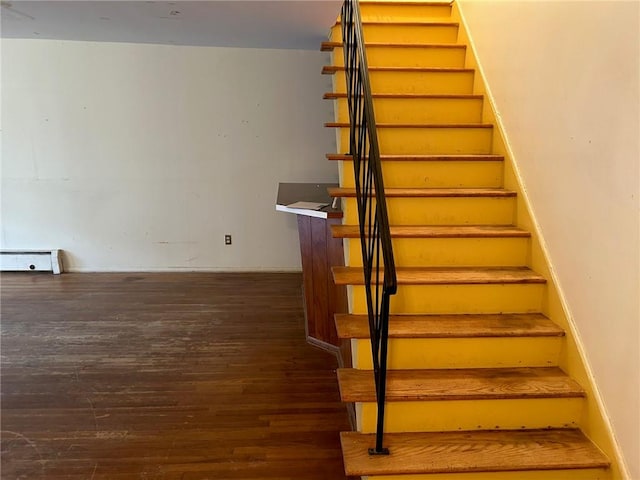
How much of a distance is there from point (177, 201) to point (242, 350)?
7.44ft

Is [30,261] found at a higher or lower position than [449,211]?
lower

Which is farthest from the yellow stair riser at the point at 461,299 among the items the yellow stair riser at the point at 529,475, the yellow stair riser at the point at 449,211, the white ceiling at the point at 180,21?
the white ceiling at the point at 180,21

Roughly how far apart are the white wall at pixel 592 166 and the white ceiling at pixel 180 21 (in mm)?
1586

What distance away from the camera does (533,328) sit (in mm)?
1902

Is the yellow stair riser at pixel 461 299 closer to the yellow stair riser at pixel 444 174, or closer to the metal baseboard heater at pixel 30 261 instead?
the yellow stair riser at pixel 444 174

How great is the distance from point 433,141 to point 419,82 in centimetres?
52

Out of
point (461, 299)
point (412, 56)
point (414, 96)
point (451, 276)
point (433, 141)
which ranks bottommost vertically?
point (461, 299)

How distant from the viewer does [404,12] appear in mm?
3350

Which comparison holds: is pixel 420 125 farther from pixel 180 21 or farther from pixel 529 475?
pixel 180 21

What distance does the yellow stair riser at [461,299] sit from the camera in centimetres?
204

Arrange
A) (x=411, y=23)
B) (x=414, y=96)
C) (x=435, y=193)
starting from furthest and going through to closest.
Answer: (x=411, y=23)
(x=414, y=96)
(x=435, y=193)

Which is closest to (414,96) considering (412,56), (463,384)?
(412,56)

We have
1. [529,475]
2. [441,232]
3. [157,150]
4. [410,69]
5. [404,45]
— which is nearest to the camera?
[529,475]

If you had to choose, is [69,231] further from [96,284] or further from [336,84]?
[336,84]
